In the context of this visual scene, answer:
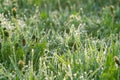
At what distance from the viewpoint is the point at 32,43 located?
307 cm

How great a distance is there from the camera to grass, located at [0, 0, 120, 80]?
98.7 inches

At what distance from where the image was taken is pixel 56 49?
120 inches

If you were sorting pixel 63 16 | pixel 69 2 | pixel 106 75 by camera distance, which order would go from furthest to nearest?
1. pixel 69 2
2. pixel 63 16
3. pixel 106 75

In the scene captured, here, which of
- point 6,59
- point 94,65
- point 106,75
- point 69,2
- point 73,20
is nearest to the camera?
point 106,75

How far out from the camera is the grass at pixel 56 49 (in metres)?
2.51

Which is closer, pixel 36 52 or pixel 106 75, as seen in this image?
pixel 106 75

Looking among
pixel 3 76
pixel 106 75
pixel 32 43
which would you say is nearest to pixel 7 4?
pixel 32 43

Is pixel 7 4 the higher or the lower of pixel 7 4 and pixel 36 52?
the higher

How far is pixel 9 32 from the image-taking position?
296 cm

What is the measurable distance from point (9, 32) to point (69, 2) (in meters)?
2.18

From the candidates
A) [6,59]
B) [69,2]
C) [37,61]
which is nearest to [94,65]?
[37,61]

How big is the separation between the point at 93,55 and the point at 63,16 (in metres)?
1.51

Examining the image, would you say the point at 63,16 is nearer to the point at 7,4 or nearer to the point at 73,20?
the point at 73,20

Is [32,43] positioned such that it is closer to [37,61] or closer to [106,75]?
[37,61]
